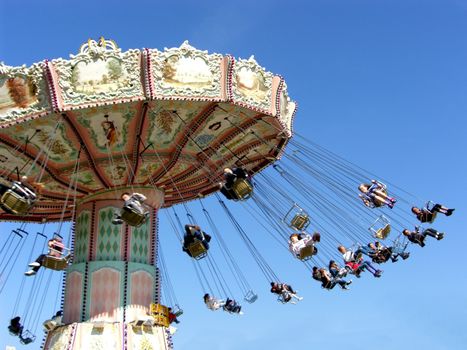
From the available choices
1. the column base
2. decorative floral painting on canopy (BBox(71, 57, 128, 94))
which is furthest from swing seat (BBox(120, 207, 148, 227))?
the column base

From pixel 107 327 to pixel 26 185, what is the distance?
340 centimetres

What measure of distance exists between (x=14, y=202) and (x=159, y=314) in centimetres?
402

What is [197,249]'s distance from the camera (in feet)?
40.8

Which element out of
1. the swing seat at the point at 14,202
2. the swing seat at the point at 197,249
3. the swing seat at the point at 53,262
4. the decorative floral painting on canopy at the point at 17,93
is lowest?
the swing seat at the point at 197,249

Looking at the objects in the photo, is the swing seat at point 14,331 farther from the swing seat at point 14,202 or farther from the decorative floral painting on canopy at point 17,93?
the decorative floral painting on canopy at point 17,93

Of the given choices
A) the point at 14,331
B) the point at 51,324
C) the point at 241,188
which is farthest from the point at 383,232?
the point at 14,331

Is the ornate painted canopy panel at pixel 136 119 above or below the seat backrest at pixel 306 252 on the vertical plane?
above

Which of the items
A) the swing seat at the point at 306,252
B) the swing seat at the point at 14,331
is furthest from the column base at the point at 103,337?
the swing seat at the point at 306,252

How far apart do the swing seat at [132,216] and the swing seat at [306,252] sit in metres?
3.30

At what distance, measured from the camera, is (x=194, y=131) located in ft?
41.8

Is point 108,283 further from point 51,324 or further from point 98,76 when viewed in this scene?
point 98,76

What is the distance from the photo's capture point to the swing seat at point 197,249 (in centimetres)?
1238

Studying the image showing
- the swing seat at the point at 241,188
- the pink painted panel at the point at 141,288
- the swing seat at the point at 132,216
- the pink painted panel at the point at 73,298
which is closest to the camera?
the swing seat at the point at 132,216

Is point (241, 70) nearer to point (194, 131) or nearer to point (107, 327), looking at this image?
point (194, 131)
